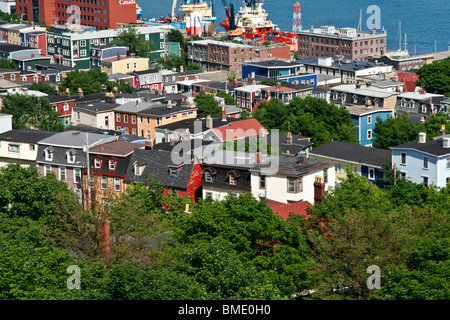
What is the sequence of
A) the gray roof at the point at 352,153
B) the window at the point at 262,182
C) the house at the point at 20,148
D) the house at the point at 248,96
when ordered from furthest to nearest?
1. the house at the point at 248,96
2. the gray roof at the point at 352,153
3. the house at the point at 20,148
4. the window at the point at 262,182

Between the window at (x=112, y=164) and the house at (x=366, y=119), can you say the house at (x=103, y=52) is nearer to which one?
the house at (x=366, y=119)

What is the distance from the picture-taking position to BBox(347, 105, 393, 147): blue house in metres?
63.3

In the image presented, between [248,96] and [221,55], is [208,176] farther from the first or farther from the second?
[221,55]

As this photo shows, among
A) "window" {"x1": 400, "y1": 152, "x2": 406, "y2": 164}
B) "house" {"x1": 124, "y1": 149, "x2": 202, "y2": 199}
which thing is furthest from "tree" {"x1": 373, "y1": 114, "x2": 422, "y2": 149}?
"house" {"x1": 124, "y1": 149, "x2": 202, "y2": 199}

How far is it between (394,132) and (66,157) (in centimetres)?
2267

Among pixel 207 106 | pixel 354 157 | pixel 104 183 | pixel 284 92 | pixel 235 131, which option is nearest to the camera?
pixel 104 183

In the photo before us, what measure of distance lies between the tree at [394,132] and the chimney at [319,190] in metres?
17.4

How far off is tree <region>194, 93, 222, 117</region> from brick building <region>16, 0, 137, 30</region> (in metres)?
62.8

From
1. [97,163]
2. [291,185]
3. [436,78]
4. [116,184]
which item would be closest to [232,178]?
[291,185]

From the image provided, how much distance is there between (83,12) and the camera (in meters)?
131

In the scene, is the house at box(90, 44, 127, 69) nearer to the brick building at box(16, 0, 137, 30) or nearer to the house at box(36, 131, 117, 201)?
the brick building at box(16, 0, 137, 30)

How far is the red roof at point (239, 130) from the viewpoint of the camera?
5478cm

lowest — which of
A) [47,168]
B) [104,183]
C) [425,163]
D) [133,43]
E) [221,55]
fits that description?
[104,183]

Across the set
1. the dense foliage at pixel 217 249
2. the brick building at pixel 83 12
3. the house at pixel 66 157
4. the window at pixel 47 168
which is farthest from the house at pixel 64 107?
the brick building at pixel 83 12
